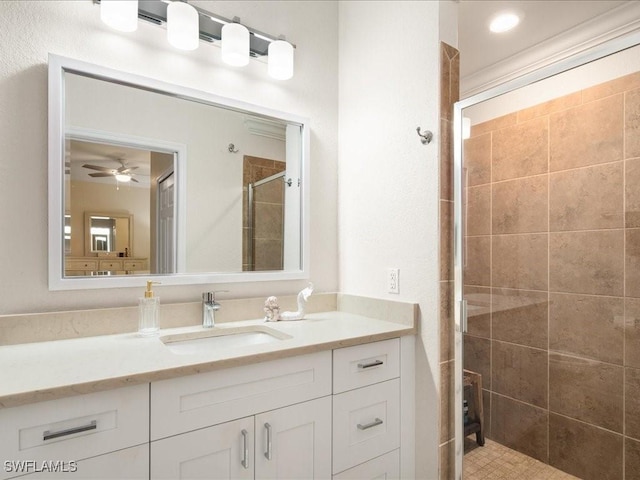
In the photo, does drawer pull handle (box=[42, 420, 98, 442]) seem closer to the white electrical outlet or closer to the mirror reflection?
the mirror reflection

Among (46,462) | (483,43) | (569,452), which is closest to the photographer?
(46,462)

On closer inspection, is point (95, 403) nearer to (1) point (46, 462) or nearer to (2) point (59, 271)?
(1) point (46, 462)

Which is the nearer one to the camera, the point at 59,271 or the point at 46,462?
the point at 46,462

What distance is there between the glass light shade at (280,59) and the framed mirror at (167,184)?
190mm

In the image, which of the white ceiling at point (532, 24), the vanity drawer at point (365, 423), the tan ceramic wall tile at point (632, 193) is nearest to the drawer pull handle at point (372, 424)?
the vanity drawer at point (365, 423)

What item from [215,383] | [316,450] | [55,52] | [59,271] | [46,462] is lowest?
[316,450]

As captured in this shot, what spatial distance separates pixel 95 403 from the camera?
903 mm

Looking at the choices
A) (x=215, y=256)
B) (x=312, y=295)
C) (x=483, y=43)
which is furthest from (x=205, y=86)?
(x=483, y=43)

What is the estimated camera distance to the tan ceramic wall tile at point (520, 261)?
4.51 ft

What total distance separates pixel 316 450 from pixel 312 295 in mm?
751

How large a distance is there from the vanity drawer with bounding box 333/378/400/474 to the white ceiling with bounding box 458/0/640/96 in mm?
1877

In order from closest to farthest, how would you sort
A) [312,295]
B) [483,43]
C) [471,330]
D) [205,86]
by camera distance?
[471,330]
[205,86]
[312,295]
[483,43]

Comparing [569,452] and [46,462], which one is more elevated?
[46,462]

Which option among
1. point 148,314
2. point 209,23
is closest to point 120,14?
point 209,23
